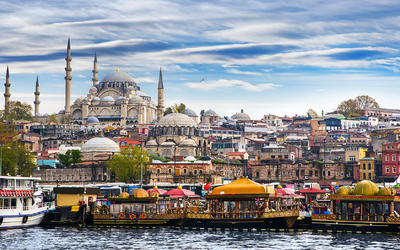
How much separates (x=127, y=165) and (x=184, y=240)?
37.9m

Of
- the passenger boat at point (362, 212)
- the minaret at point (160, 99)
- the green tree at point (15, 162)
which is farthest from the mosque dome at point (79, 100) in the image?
the passenger boat at point (362, 212)

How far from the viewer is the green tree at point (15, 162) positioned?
208 feet

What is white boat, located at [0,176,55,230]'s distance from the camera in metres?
35.6

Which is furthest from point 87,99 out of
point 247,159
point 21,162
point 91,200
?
point 91,200

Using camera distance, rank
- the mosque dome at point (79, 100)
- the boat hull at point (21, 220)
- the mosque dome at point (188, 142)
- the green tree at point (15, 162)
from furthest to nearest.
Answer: the mosque dome at point (79, 100)
the mosque dome at point (188, 142)
the green tree at point (15, 162)
the boat hull at point (21, 220)

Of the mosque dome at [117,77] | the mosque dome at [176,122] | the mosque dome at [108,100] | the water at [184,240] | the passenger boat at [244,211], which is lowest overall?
the water at [184,240]

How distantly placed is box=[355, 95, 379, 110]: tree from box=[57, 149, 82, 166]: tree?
82.5m

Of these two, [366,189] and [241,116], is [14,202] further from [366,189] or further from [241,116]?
[241,116]

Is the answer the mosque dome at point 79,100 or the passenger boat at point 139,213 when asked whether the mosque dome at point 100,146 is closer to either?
the mosque dome at point 79,100

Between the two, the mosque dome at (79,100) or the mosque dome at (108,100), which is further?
the mosque dome at (79,100)

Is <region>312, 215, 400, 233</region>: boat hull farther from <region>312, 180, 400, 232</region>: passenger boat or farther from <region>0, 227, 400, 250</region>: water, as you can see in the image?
<region>0, 227, 400, 250</region>: water

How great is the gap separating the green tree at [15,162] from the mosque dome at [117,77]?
61835 mm

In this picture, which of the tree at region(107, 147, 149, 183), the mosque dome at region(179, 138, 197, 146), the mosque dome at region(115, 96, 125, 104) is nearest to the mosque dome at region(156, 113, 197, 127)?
the mosque dome at region(179, 138, 197, 146)

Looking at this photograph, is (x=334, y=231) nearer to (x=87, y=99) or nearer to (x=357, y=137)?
(x=357, y=137)
